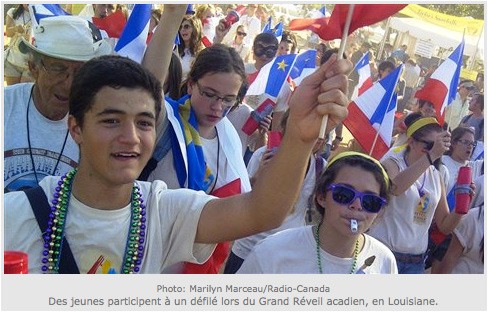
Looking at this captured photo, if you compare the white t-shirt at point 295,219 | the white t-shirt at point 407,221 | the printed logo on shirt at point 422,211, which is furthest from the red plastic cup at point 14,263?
the printed logo on shirt at point 422,211

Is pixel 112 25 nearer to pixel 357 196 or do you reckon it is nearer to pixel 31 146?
pixel 31 146

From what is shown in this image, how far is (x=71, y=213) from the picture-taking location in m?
1.35

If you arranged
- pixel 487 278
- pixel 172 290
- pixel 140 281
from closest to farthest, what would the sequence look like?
pixel 140 281
pixel 172 290
pixel 487 278

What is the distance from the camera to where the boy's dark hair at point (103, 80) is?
1.38m

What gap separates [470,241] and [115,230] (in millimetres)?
1904

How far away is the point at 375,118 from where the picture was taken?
3.39m

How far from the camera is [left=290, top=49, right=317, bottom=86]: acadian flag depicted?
164 inches

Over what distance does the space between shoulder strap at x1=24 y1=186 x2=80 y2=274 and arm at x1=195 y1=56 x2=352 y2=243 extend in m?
0.25

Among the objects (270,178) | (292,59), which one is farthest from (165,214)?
(292,59)

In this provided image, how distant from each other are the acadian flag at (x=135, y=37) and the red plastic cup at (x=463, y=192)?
55.5 inches

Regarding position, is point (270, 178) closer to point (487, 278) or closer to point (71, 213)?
point (71, 213)

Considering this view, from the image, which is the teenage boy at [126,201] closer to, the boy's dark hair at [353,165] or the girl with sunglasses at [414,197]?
the boy's dark hair at [353,165]

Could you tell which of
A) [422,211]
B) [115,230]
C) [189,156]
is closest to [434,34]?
[422,211]

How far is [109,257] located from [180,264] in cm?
29
